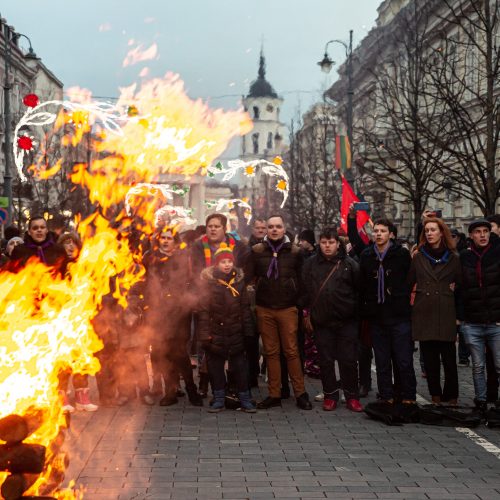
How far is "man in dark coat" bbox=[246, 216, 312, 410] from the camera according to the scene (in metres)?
10.1

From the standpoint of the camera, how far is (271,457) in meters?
7.50

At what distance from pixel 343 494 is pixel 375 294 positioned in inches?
146

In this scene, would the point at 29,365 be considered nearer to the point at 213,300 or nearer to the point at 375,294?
the point at 213,300

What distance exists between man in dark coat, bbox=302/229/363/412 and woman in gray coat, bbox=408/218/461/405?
723mm

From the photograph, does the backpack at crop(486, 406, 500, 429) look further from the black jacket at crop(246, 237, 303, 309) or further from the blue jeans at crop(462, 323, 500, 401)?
the black jacket at crop(246, 237, 303, 309)

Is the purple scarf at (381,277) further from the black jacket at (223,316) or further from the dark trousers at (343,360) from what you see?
the black jacket at (223,316)

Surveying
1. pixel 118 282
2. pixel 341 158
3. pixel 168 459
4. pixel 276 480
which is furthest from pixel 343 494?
pixel 341 158

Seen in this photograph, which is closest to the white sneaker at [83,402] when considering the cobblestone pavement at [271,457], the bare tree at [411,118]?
the cobblestone pavement at [271,457]

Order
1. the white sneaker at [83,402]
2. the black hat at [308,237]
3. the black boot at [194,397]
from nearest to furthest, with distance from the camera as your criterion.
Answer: the white sneaker at [83,402], the black boot at [194,397], the black hat at [308,237]

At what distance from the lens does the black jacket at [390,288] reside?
9.64 m

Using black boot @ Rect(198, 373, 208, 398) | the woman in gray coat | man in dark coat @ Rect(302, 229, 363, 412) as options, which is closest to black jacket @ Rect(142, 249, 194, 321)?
black boot @ Rect(198, 373, 208, 398)

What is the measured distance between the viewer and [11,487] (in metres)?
5.43

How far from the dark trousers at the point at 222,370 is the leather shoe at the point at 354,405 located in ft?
3.90

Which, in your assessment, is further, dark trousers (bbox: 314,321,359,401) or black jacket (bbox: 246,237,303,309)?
black jacket (bbox: 246,237,303,309)
